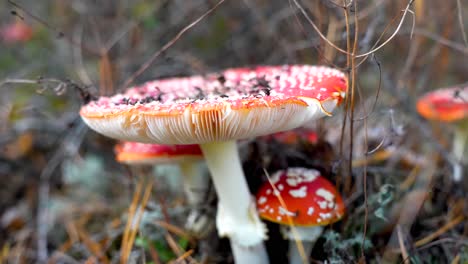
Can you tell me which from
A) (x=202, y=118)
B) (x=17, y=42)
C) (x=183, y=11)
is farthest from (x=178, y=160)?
(x=17, y=42)

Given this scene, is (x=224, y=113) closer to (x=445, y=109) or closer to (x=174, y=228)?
(x=174, y=228)

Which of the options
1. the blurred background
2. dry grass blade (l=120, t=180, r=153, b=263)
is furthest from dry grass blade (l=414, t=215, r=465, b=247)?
dry grass blade (l=120, t=180, r=153, b=263)

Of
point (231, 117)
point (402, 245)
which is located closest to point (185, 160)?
point (231, 117)

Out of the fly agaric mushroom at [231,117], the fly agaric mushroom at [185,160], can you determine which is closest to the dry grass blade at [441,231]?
the fly agaric mushroom at [231,117]

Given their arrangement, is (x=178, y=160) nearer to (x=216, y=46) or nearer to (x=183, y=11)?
(x=183, y=11)

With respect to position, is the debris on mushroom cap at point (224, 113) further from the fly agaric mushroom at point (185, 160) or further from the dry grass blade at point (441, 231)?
the dry grass blade at point (441, 231)

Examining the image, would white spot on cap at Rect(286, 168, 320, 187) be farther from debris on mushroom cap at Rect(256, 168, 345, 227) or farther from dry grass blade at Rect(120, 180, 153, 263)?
dry grass blade at Rect(120, 180, 153, 263)
